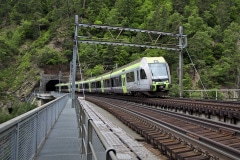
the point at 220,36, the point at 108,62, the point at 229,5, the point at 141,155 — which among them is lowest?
the point at 141,155

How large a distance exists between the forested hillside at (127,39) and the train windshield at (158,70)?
1255 inches

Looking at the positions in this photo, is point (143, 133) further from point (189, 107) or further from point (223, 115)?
point (189, 107)

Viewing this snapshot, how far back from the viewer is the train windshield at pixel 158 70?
23656mm

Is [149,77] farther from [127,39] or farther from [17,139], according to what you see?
[127,39]

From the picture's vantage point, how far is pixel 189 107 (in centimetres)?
1670

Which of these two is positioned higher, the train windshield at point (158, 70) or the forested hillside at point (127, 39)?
the forested hillside at point (127, 39)

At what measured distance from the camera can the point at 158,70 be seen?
78.8ft

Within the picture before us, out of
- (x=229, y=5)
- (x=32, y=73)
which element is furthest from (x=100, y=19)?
(x=229, y=5)

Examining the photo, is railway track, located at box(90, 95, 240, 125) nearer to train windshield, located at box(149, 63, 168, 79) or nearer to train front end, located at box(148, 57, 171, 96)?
train front end, located at box(148, 57, 171, 96)

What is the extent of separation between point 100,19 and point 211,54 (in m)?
50.4

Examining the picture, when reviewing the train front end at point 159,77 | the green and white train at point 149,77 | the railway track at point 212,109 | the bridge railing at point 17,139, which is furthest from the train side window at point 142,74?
the bridge railing at point 17,139

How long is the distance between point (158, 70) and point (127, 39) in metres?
54.0

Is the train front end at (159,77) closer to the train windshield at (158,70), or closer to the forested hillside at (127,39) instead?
the train windshield at (158,70)

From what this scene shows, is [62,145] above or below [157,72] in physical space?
below
